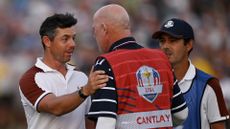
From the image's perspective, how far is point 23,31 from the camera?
16.1 m

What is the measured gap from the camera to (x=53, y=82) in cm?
812

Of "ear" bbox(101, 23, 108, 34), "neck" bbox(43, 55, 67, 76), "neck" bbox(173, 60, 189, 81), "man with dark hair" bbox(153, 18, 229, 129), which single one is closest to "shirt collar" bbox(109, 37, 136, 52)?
"ear" bbox(101, 23, 108, 34)

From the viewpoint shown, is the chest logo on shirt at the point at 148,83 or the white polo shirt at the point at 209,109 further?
the white polo shirt at the point at 209,109

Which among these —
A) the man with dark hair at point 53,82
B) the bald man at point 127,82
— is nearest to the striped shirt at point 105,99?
the bald man at point 127,82

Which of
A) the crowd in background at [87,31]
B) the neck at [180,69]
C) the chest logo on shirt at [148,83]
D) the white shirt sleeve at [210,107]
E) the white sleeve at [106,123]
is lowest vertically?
the white sleeve at [106,123]

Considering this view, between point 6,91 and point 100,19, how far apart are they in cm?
718

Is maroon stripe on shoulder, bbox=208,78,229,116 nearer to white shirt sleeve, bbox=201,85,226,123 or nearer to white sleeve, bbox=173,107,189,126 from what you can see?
white shirt sleeve, bbox=201,85,226,123

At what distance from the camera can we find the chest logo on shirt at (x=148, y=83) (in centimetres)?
735

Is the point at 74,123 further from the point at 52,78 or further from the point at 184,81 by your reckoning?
the point at 184,81

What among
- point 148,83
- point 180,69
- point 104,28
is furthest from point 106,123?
point 180,69

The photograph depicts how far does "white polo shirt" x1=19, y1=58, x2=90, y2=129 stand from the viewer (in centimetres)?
795

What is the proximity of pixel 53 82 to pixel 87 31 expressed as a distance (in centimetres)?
819

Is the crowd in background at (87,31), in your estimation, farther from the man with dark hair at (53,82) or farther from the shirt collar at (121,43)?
the shirt collar at (121,43)

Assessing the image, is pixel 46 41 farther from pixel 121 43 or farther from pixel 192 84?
pixel 192 84
